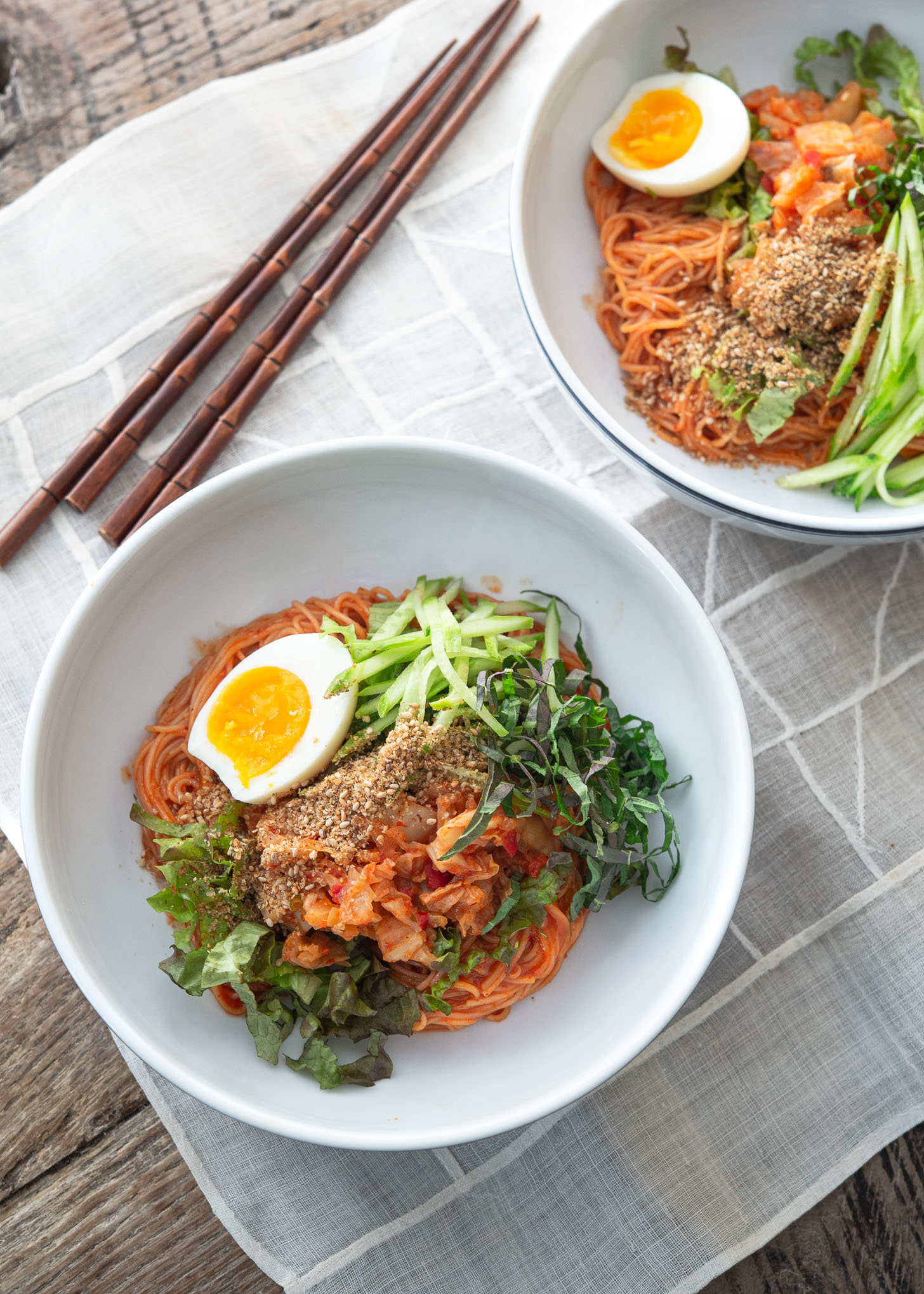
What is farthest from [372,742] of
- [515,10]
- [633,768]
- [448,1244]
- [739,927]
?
[515,10]

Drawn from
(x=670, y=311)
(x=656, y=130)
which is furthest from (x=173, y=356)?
(x=656, y=130)

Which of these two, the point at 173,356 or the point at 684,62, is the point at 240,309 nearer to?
the point at 173,356

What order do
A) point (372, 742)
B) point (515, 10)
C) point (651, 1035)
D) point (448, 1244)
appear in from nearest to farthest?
1. point (651, 1035)
2. point (372, 742)
3. point (448, 1244)
4. point (515, 10)

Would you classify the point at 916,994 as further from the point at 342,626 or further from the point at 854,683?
the point at 342,626

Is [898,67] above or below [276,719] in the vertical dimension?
above

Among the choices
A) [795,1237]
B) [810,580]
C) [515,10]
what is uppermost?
[515,10]

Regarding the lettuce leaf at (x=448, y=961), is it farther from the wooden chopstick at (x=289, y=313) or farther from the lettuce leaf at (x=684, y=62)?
the lettuce leaf at (x=684, y=62)

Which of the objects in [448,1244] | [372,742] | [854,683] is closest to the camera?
[372,742]

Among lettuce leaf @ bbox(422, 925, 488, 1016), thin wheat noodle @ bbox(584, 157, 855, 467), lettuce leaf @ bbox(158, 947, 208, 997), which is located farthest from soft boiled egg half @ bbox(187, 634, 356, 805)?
thin wheat noodle @ bbox(584, 157, 855, 467)
